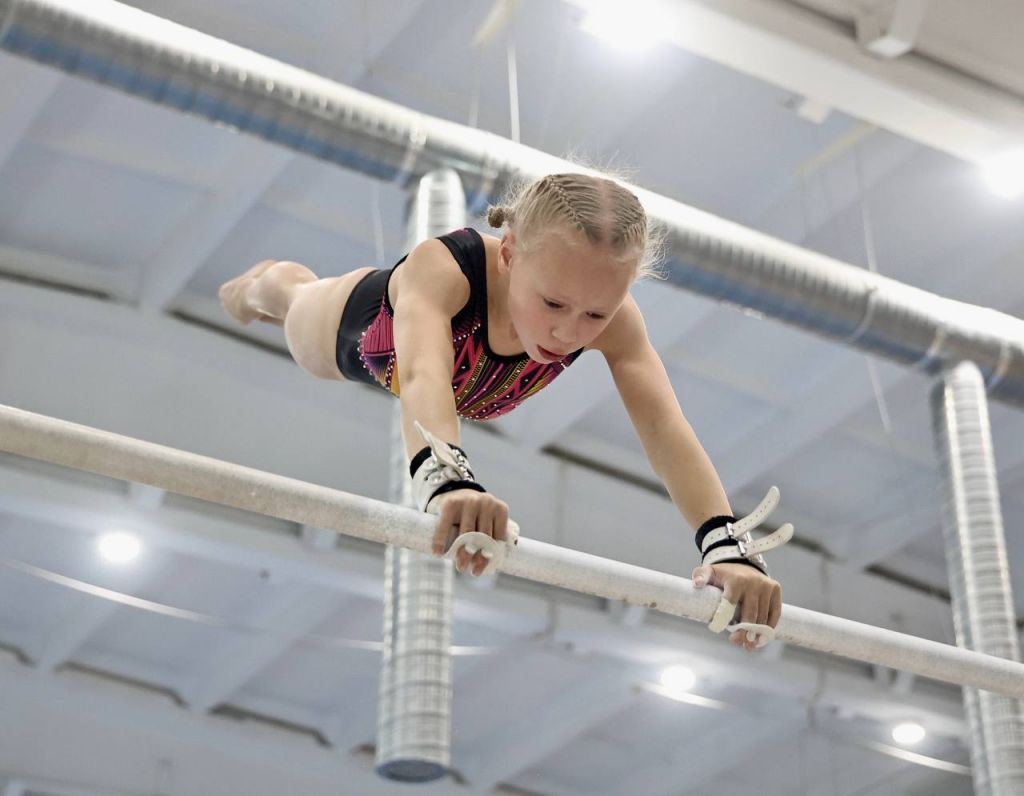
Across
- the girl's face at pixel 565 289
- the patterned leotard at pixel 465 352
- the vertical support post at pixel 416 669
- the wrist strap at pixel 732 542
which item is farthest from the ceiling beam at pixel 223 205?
the wrist strap at pixel 732 542

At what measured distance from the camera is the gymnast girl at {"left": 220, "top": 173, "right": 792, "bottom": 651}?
2328 millimetres

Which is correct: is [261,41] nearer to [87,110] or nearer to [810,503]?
[87,110]

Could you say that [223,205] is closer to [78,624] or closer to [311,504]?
[78,624]

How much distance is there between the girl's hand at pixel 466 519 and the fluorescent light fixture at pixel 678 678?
5871 mm

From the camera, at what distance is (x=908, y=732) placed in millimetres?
8656

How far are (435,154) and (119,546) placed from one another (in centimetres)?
336

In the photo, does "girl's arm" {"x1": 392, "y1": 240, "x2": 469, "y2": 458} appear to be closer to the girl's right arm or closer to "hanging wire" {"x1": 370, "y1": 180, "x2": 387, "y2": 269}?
the girl's right arm

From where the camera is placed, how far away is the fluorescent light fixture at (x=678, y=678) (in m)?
7.94

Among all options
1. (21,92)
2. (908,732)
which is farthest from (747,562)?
(908,732)

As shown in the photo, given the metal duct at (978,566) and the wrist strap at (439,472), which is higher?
the metal duct at (978,566)

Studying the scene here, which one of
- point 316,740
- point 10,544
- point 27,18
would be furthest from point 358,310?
point 316,740

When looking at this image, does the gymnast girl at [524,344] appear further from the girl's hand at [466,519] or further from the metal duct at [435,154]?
the metal duct at [435,154]

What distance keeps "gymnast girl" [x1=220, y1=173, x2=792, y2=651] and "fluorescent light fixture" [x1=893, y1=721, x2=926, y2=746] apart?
6308 millimetres

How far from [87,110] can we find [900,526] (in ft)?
16.3
